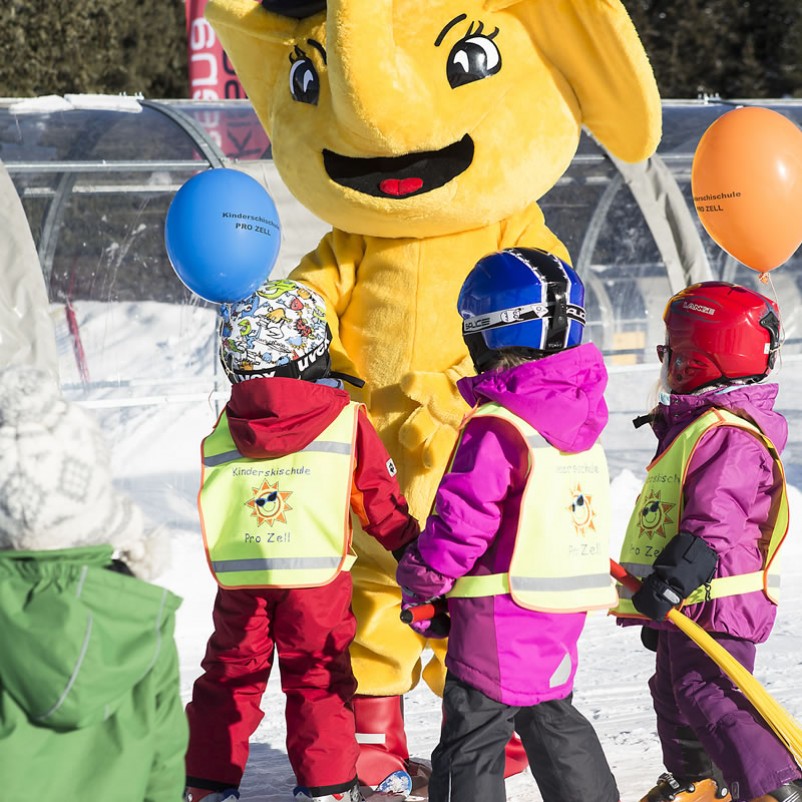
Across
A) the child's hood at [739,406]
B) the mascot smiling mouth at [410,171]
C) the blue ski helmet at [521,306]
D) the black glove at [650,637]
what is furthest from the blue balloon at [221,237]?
the black glove at [650,637]

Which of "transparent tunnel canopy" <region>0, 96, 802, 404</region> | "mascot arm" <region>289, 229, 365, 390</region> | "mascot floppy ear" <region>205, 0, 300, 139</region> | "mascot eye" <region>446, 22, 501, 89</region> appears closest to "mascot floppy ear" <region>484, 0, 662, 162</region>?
"mascot eye" <region>446, 22, 501, 89</region>

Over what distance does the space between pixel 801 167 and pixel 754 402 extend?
3.56 feet

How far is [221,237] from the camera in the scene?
3834 millimetres

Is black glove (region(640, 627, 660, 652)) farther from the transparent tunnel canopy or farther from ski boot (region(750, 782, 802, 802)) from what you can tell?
the transparent tunnel canopy

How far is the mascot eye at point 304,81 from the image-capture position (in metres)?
4.07

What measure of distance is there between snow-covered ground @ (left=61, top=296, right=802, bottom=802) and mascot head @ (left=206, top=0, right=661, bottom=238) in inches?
45.2

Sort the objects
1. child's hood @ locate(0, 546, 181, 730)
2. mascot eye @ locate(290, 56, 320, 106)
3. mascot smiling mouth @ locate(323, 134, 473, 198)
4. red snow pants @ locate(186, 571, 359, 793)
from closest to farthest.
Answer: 1. child's hood @ locate(0, 546, 181, 730)
2. red snow pants @ locate(186, 571, 359, 793)
3. mascot smiling mouth @ locate(323, 134, 473, 198)
4. mascot eye @ locate(290, 56, 320, 106)

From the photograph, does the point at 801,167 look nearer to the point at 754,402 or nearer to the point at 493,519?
the point at 754,402

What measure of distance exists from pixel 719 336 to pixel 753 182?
871 millimetres

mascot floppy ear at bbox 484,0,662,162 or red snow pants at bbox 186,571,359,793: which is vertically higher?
mascot floppy ear at bbox 484,0,662,162

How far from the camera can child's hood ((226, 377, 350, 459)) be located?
3.33m

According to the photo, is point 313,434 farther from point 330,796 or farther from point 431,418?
point 330,796

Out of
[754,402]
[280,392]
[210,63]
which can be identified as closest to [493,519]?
[280,392]

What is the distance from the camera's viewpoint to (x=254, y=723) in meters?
3.51
